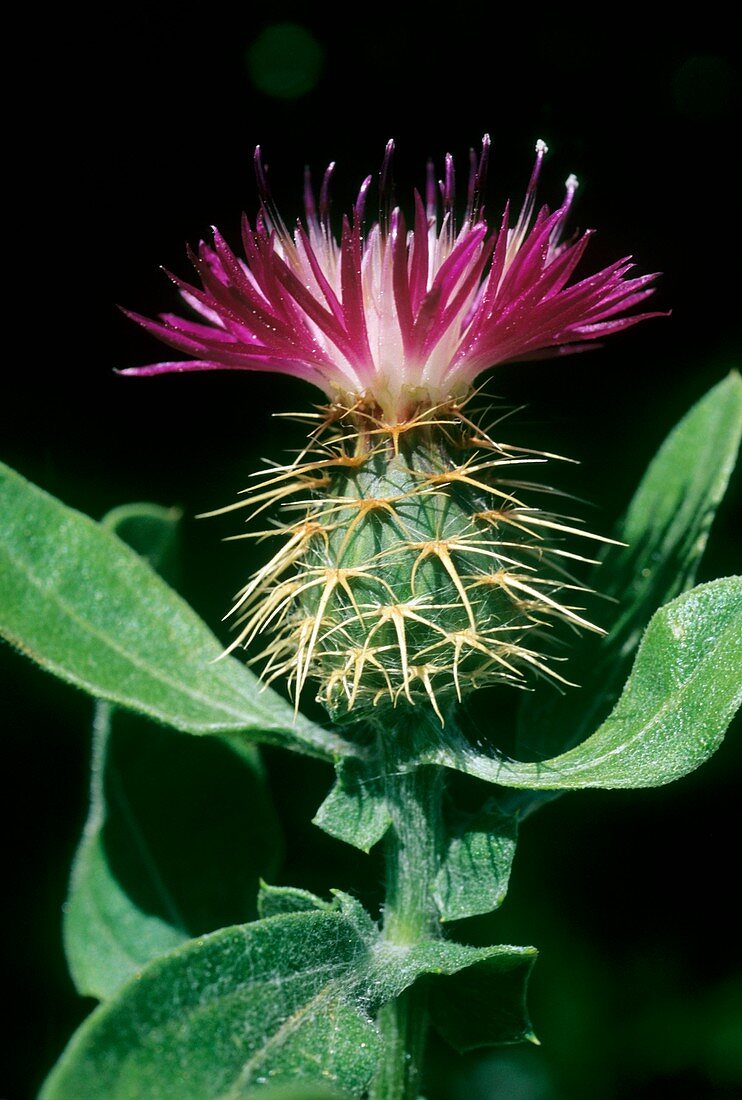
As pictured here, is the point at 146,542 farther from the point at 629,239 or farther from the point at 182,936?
the point at 629,239

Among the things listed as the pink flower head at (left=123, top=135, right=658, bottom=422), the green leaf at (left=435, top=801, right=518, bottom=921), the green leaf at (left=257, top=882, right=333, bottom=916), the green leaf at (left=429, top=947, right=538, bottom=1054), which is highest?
the pink flower head at (left=123, top=135, right=658, bottom=422)

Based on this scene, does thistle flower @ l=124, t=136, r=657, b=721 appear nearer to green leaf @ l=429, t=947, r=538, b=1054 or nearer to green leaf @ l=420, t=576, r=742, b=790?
green leaf @ l=420, t=576, r=742, b=790

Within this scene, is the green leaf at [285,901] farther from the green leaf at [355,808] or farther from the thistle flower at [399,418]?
the thistle flower at [399,418]

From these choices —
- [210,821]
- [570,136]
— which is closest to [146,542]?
[210,821]

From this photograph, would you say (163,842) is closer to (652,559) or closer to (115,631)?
(115,631)

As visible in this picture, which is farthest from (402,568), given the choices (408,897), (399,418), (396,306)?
(408,897)

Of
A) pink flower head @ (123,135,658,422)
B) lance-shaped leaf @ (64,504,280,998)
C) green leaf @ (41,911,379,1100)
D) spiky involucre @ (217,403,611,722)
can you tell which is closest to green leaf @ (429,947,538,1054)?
A: green leaf @ (41,911,379,1100)

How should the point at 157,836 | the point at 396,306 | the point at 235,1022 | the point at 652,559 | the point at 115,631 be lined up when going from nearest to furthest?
the point at 235,1022 < the point at 396,306 < the point at 115,631 < the point at 652,559 < the point at 157,836
